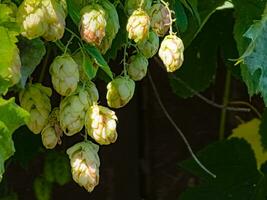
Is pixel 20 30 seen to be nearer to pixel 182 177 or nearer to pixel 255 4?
pixel 255 4

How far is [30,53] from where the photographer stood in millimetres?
952

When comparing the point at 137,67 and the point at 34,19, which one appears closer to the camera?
the point at 34,19

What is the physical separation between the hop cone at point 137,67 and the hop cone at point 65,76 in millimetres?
107

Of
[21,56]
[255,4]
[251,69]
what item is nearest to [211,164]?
[255,4]

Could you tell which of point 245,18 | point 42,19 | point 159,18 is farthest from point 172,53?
point 245,18

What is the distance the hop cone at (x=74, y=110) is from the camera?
87cm

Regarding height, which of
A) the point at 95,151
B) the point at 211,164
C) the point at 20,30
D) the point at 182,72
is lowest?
the point at 211,164

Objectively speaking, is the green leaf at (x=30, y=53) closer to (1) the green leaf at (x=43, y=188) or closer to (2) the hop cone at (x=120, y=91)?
(2) the hop cone at (x=120, y=91)

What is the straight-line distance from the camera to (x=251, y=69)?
1.02 metres

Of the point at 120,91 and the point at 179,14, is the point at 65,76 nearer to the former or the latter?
the point at 120,91

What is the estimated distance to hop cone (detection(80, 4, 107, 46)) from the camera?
877 millimetres

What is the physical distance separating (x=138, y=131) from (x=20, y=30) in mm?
1165

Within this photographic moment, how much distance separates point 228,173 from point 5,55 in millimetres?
953

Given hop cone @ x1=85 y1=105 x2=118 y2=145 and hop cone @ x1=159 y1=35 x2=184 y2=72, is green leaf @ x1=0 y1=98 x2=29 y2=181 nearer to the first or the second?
hop cone @ x1=85 y1=105 x2=118 y2=145
